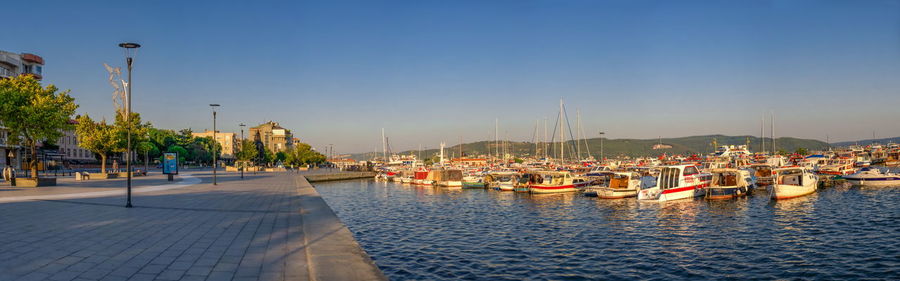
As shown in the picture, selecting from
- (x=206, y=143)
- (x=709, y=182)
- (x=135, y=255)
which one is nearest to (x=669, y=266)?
(x=135, y=255)

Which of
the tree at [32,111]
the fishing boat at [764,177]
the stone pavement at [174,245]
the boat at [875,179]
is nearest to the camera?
the stone pavement at [174,245]

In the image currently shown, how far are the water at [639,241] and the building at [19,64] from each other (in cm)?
7484

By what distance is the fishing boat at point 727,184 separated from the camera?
132ft

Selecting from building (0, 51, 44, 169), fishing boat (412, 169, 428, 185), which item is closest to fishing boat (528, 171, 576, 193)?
fishing boat (412, 169, 428, 185)

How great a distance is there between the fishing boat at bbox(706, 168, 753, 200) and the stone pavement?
3236 cm

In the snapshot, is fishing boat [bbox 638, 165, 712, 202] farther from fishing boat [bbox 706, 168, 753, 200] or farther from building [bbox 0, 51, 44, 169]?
building [bbox 0, 51, 44, 169]

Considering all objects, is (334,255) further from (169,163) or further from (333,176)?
(333,176)

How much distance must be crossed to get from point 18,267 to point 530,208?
30662 mm

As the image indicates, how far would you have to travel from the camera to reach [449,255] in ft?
61.0

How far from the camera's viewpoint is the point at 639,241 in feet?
71.5

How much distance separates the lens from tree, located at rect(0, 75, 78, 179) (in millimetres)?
35625

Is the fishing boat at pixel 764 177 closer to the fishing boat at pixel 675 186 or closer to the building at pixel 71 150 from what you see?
the fishing boat at pixel 675 186

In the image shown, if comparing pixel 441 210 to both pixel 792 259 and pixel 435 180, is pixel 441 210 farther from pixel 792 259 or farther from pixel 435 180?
pixel 435 180

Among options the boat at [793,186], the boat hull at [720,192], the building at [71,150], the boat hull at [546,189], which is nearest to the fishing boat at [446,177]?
the boat hull at [546,189]
